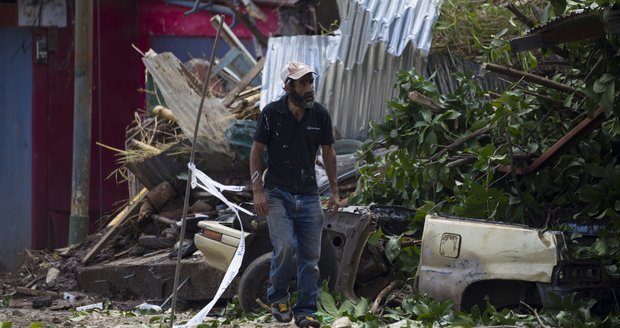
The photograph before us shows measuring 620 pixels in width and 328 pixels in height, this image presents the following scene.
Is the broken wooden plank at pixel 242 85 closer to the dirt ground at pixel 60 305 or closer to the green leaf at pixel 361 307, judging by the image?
the dirt ground at pixel 60 305

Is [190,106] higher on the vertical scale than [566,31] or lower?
lower

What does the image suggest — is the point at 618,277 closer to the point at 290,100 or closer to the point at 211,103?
the point at 290,100

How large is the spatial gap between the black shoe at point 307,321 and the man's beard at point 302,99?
5.17 feet

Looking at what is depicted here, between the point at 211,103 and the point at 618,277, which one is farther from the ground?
the point at 211,103

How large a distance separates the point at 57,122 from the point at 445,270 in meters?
10.2

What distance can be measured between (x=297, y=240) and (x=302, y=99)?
1089 mm

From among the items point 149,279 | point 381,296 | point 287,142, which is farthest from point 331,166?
point 149,279

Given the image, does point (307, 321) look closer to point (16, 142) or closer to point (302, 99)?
point (302, 99)

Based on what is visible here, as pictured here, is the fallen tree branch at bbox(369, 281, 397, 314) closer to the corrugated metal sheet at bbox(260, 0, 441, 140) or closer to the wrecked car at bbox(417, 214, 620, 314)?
the wrecked car at bbox(417, 214, 620, 314)

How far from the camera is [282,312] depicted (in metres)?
8.45

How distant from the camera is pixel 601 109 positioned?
8617 mm

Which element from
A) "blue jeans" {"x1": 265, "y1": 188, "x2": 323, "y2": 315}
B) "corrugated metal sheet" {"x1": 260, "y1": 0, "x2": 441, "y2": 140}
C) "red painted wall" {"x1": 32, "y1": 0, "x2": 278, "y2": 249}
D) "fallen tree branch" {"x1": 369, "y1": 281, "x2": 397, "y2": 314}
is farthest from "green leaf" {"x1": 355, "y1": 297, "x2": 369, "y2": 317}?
"red painted wall" {"x1": 32, "y1": 0, "x2": 278, "y2": 249}

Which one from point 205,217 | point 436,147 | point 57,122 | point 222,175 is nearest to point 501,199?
point 436,147

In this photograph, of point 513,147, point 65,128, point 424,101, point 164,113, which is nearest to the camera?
point 513,147
